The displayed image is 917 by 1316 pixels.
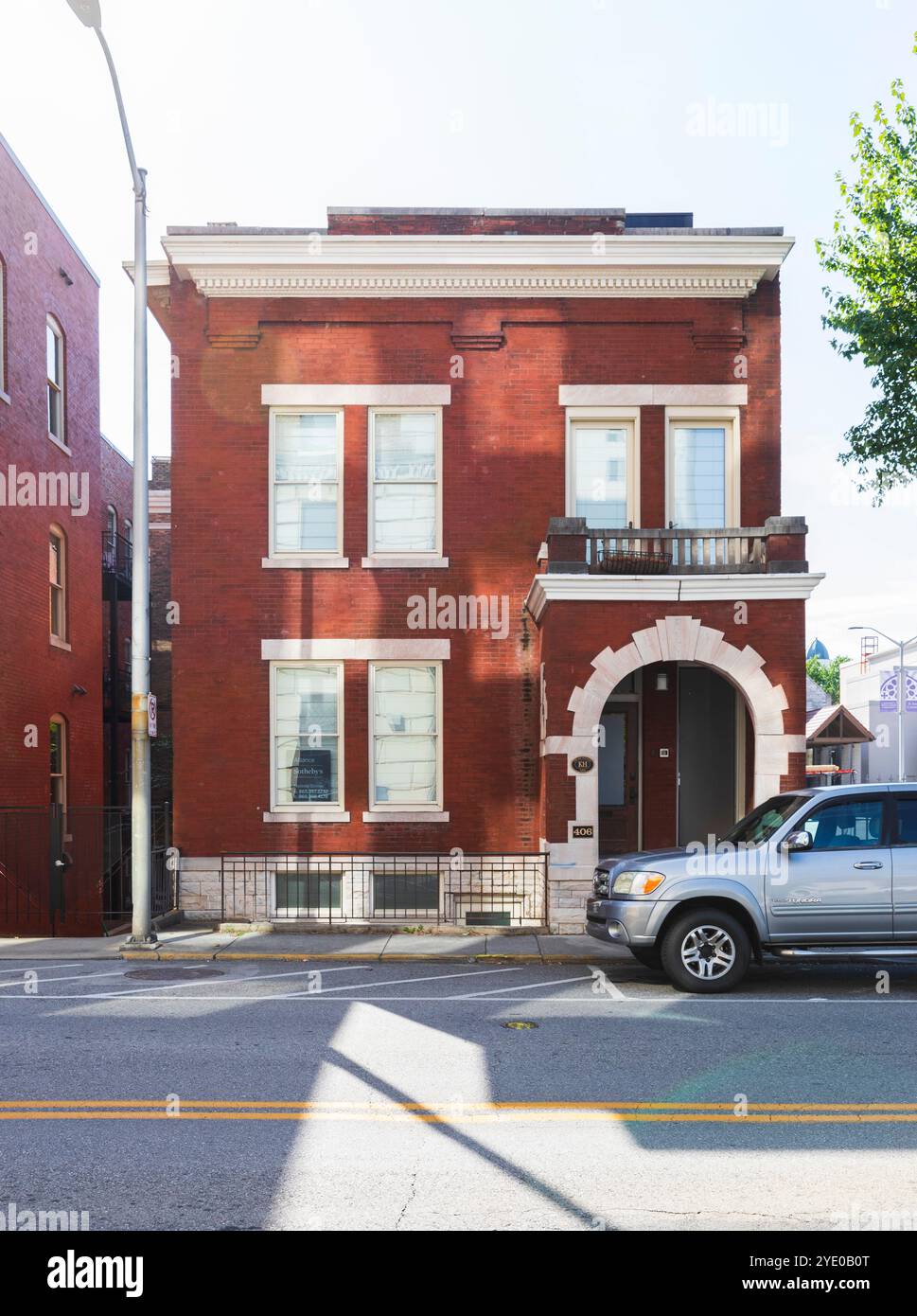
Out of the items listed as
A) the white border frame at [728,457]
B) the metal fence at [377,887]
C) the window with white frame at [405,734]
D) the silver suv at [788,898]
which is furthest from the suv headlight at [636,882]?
the white border frame at [728,457]

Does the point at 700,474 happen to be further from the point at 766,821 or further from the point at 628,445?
the point at 766,821

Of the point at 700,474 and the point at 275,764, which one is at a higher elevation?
the point at 700,474

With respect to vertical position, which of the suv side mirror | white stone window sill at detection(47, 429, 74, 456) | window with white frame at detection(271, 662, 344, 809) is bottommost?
the suv side mirror

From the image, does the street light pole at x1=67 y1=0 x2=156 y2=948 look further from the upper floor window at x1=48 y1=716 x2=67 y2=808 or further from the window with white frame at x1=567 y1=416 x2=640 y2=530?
the upper floor window at x1=48 y1=716 x2=67 y2=808

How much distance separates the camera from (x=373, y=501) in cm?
1664

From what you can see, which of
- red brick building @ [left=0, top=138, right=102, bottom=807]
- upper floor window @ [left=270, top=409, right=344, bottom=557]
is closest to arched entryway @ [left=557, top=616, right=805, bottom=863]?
upper floor window @ [left=270, top=409, right=344, bottom=557]

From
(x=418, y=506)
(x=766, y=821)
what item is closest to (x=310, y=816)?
(x=418, y=506)

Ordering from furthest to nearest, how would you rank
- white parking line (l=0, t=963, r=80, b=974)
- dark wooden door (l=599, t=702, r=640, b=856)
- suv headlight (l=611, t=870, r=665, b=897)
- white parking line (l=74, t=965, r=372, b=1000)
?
dark wooden door (l=599, t=702, r=640, b=856) → white parking line (l=0, t=963, r=80, b=974) → white parking line (l=74, t=965, r=372, b=1000) → suv headlight (l=611, t=870, r=665, b=897)

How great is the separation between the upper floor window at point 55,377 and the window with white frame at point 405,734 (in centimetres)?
985

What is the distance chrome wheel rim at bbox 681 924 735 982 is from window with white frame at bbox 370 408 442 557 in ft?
25.2

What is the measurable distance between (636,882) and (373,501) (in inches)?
310

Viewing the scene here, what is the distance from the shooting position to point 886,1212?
5.14 metres

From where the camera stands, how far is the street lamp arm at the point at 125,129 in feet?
41.9

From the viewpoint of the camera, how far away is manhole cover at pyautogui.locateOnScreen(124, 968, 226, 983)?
38.7ft
